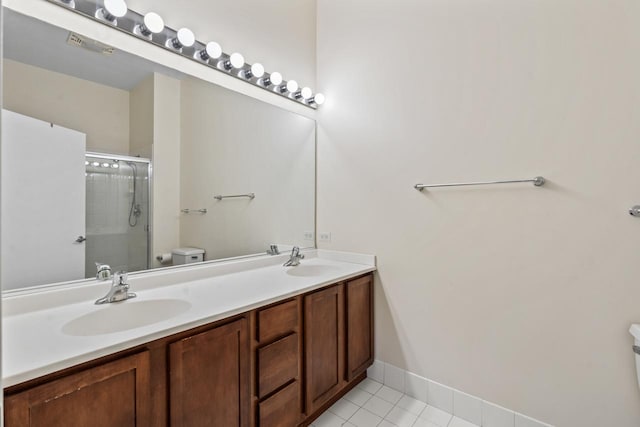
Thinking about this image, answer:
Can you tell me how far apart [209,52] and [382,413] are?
7.34 feet

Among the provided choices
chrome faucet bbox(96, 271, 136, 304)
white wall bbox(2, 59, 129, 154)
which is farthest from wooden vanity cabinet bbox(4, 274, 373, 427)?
white wall bbox(2, 59, 129, 154)

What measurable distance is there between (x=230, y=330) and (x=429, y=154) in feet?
4.74

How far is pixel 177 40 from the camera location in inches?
64.0

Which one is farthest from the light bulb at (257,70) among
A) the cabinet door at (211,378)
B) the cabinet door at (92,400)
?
the cabinet door at (92,400)

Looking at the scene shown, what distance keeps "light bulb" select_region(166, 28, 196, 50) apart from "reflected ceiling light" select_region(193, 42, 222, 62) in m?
0.09

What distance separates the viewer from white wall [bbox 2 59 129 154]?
1218mm

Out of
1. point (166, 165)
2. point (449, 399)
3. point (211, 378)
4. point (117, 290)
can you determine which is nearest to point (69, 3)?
point (166, 165)

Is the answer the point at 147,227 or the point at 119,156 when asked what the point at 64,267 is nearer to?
the point at 147,227

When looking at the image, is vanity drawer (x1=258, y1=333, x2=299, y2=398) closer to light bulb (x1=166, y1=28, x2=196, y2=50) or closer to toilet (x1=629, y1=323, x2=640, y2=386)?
toilet (x1=629, y1=323, x2=640, y2=386)

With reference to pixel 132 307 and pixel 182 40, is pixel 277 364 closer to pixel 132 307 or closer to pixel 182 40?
pixel 132 307

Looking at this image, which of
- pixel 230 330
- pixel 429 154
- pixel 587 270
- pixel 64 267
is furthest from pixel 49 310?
pixel 587 270

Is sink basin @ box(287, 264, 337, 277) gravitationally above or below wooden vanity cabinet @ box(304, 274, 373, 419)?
above

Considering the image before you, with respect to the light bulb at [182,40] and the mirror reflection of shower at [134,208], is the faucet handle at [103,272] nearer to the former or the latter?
the mirror reflection of shower at [134,208]

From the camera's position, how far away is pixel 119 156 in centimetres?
148
